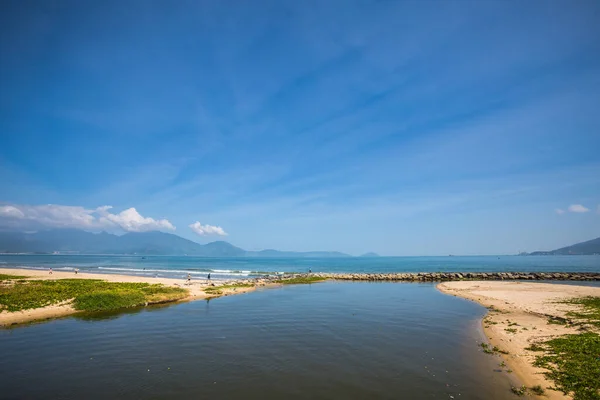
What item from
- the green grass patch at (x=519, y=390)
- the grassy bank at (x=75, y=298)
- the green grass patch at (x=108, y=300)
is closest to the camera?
the green grass patch at (x=519, y=390)

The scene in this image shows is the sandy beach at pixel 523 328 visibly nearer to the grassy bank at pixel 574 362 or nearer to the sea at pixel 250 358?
the grassy bank at pixel 574 362

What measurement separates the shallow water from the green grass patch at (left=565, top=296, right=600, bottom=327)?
8815mm

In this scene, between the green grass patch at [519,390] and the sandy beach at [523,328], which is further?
the sandy beach at [523,328]

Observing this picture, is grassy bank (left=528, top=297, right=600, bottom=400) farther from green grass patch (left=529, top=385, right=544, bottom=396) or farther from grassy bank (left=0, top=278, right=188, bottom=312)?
grassy bank (left=0, top=278, right=188, bottom=312)

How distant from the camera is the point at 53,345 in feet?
70.8

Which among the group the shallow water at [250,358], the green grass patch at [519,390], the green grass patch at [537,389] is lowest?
the shallow water at [250,358]

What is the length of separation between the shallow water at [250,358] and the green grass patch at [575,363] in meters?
2.56

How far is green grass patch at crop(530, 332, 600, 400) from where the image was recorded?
13906 millimetres

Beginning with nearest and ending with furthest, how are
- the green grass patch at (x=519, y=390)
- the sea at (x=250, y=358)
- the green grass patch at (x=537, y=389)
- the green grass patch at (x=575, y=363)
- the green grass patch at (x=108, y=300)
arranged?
the green grass patch at (x=575, y=363)
the green grass patch at (x=537, y=389)
the green grass patch at (x=519, y=390)
the sea at (x=250, y=358)
the green grass patch at (x=108, y=300)

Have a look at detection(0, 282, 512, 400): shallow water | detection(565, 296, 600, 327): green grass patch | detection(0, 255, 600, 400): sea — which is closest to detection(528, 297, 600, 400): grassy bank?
detection(0, 255, 600, 400): sea

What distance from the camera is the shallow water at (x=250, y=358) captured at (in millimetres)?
15180

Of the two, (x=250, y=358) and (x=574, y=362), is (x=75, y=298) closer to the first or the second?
(x=250, y=358)

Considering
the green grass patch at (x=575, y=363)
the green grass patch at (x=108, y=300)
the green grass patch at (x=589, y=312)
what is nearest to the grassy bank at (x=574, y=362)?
the green grass patch at (x=575, y=363)

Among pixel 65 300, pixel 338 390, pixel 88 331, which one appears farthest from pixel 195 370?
pixel 65 300
